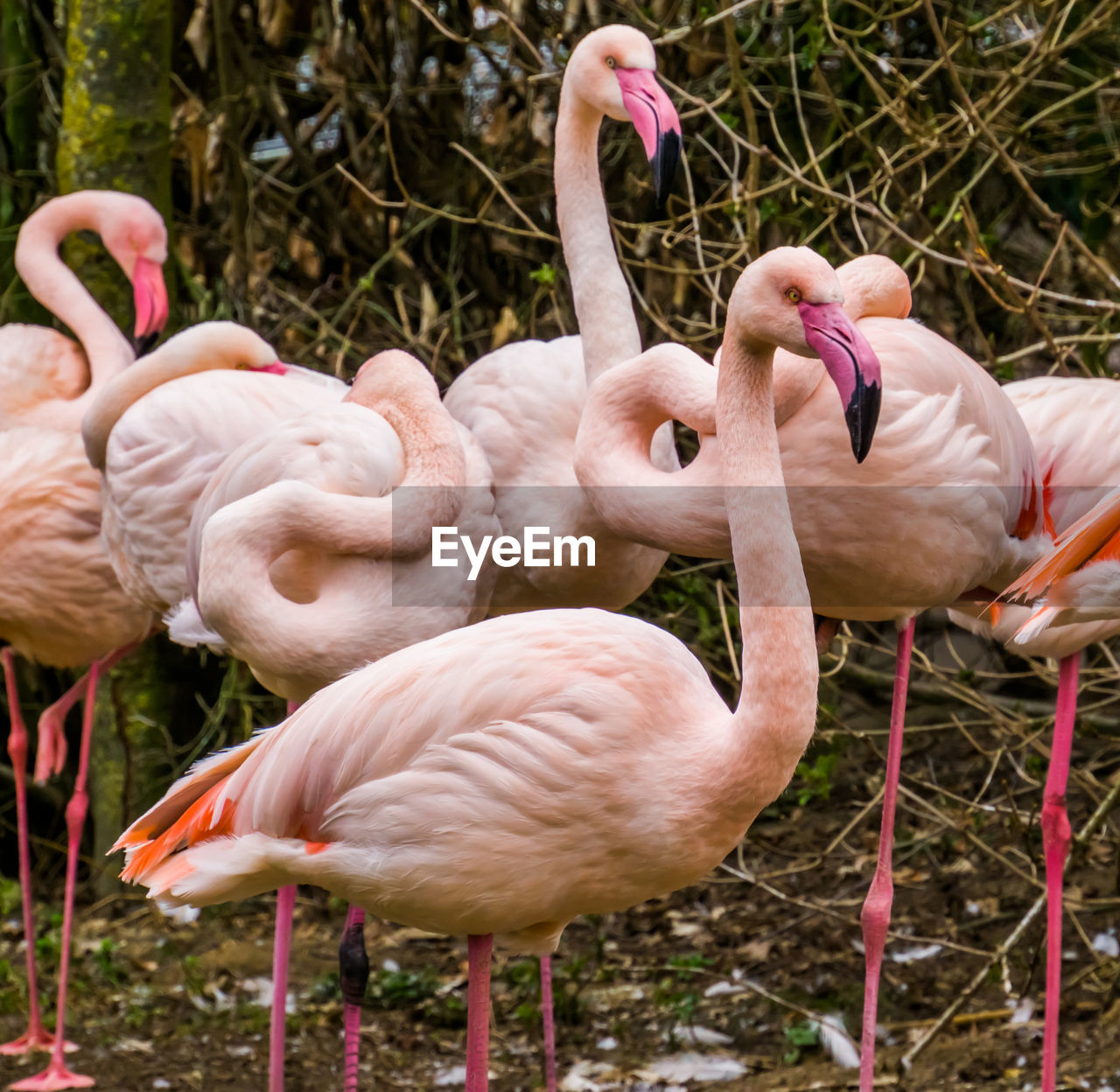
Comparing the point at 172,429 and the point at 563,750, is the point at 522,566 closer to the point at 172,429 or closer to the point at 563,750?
the point at 172,429

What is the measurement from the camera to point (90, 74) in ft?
15.3

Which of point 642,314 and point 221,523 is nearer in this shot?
point 221,523

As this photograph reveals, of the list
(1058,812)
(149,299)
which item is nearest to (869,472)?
(1058,812)

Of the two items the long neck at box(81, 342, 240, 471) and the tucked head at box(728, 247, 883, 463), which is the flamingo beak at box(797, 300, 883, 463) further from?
the long neck at box(81, 342, 240, 471)

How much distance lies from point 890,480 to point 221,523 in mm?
1238

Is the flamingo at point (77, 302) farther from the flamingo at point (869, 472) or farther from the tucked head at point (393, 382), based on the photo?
the flamingo at point (869, 472)

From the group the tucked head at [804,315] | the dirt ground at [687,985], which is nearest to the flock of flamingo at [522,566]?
the tucked head at [804,315]

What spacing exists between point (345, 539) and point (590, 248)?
97 cm

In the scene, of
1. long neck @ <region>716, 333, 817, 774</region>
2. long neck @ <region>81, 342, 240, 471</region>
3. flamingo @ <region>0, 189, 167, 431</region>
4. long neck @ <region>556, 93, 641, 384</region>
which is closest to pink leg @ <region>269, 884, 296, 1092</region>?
long neck @ <region>81, 342, 240, 471</region>

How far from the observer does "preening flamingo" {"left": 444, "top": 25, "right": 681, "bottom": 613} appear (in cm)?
327

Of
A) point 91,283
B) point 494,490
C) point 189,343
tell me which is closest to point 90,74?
point 91,283

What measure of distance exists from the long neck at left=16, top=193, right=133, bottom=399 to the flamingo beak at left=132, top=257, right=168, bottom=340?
0.09 metres

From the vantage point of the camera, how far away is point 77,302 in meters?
4.37

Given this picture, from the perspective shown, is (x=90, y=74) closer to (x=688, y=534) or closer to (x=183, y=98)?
(x=183, y=98)
